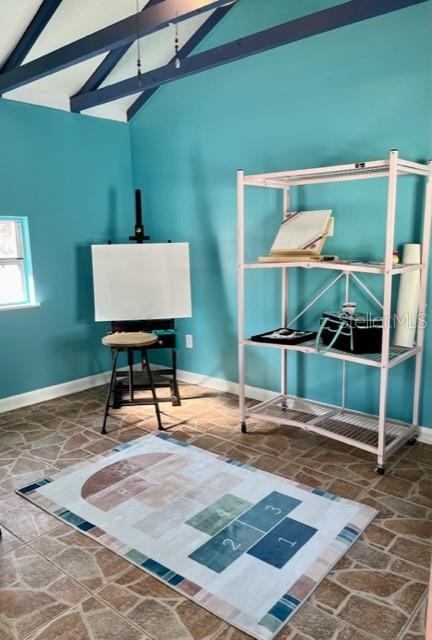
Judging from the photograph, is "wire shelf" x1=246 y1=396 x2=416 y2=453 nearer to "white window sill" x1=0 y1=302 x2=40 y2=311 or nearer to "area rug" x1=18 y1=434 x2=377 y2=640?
"area rug" x1=18 y1=434 x2=377 y2=640

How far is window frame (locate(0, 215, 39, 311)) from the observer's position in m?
3.79

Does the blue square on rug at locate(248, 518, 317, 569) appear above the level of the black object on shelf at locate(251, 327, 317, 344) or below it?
below

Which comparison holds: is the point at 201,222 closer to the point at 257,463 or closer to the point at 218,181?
the point at 218,181

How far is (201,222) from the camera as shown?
407cm

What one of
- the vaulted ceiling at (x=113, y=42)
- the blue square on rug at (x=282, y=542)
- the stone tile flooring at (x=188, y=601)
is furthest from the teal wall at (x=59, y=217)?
the blue square on rug at (x=282, y=542)

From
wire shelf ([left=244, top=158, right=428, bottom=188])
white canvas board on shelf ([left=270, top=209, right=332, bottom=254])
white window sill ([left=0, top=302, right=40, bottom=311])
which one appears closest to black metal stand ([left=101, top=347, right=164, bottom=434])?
white window sill ([left=0, top=302, right=40, bottom=311])

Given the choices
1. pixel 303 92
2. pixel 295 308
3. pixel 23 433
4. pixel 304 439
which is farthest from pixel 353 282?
pixel 23 433

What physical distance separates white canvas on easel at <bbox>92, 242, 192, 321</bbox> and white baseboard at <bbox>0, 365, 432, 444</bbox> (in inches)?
27.4

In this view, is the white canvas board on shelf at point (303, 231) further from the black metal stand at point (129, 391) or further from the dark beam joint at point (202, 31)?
the dark beam joint at point (202, 31)

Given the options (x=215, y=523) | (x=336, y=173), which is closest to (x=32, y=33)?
(x=336, y=173)

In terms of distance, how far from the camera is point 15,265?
3.85 m

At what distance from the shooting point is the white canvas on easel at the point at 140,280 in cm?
390

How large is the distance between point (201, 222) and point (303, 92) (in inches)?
51.0

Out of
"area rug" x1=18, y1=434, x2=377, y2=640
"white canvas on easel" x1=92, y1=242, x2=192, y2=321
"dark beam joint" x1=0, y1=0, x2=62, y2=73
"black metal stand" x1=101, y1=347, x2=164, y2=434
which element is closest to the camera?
"area rug" x1=18, y1=434, x2=377, y2=640
